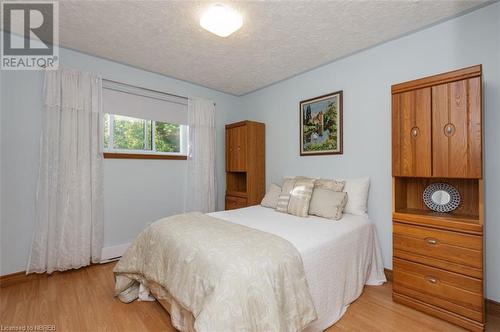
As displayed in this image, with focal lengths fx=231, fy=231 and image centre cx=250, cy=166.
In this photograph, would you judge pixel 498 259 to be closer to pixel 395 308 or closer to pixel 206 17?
pixel 395 308

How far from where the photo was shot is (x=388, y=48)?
2479 millimetres

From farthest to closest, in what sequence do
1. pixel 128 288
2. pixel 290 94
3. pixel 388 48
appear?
pixel 290 94, pixel 388 48, pixel 128 288

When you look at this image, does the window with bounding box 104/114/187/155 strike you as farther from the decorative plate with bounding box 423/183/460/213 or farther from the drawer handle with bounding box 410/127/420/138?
the decorative plate with bounding box 423/183/460/213

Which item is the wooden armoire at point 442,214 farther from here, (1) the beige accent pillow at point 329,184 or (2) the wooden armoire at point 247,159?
(2) the wooden armoire at point 247,159

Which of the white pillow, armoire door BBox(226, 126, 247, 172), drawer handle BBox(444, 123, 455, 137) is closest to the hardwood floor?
the white pillow

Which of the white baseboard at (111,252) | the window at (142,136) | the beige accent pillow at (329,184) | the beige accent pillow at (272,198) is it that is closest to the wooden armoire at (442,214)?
the beige accent pillow at (329,184)

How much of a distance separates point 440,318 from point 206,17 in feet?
9.83

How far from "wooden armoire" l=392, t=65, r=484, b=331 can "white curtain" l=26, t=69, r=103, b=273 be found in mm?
3219

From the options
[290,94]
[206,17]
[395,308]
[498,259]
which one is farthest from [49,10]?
[498,259]

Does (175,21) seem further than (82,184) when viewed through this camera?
No

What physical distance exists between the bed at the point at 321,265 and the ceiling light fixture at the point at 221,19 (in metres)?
1.71

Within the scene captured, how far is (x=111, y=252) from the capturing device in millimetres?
2943

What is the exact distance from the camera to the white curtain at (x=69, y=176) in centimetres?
247

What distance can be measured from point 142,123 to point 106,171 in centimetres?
83
